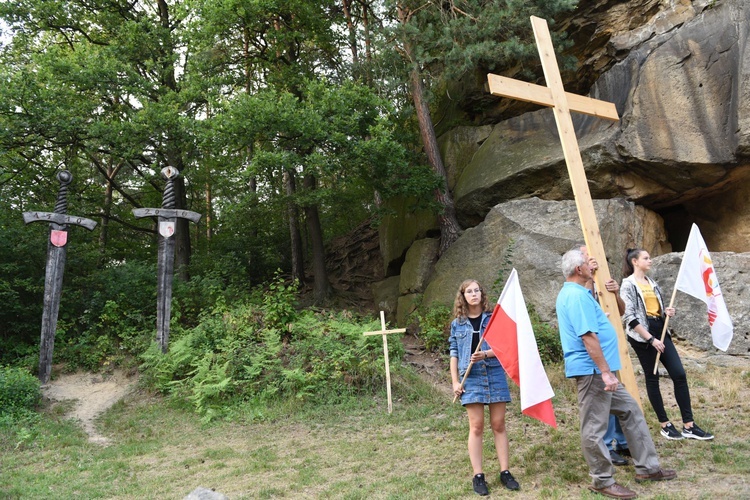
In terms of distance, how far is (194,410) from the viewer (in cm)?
868

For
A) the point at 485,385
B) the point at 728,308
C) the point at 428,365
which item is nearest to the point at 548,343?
the point at 428,365

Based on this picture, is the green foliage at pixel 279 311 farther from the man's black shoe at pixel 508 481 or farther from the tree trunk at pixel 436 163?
the man's black shoe at pixel 508 481

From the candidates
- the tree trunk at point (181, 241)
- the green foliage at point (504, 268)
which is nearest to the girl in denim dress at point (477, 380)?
the green foliage at point (504, 268)

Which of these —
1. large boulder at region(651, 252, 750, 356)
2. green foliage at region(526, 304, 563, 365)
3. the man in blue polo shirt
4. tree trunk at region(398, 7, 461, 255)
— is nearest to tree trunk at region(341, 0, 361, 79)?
tree trunk at region(398, 7, 461, 255)

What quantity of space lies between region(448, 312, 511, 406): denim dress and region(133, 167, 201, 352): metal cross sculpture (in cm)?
776

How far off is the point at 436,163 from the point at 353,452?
339 inches

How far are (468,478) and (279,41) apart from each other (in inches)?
485

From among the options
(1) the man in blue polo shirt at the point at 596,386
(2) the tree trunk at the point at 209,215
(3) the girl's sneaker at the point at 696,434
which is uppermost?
(2) the tree trunk at the point at 209,215

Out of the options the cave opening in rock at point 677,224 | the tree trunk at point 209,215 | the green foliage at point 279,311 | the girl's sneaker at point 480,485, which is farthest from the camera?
the tree trunk at point 209,215

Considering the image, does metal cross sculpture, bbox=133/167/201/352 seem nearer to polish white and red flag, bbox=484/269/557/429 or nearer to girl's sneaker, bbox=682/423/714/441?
polish white and red flag, bbox=484/269/557/429

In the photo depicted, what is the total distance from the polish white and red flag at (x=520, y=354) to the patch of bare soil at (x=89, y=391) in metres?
7.21

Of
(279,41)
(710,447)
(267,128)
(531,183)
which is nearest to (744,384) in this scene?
(710,447)

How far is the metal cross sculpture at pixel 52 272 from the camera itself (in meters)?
10.3

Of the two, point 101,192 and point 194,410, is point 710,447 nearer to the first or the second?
point 194,410
